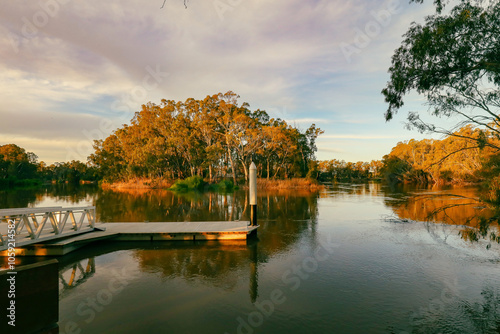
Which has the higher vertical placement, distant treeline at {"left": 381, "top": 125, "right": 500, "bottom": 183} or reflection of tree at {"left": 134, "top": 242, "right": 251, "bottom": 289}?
distant treeline at {"left": 381, "top": 125, "right": 500, "bottom": 183}

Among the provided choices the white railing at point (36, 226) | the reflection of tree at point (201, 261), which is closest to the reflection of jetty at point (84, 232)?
the white railing at point (36, 226)

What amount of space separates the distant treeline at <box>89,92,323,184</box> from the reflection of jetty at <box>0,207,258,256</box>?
32730mm

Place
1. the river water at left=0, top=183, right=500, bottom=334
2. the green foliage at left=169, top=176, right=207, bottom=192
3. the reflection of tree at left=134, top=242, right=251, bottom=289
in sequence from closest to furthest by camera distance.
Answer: the river water at left=0, top=183, right=500, bottom=334
the reflection of tree at left=134, top=242, right=251, bottom=289
the green foliage at left=169, top=176, right=207, bottom=192

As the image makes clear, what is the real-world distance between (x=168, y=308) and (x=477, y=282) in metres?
8.15

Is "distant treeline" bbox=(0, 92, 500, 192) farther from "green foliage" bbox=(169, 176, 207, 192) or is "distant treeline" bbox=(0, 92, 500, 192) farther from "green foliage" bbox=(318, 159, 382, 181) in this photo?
A: "green foliage" bbox=(318, 159, 382, 181)

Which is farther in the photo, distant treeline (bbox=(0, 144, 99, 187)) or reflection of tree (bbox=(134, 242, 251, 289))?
distant treeline (bbox=(0, 144, 99, 187))

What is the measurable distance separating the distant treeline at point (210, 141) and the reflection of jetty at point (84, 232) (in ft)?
107

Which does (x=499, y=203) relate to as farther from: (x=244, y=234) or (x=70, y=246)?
(x=70, y=246)

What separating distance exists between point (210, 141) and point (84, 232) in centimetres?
4180

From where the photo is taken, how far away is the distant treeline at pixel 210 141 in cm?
4716

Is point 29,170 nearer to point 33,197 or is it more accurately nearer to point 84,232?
point 33,197

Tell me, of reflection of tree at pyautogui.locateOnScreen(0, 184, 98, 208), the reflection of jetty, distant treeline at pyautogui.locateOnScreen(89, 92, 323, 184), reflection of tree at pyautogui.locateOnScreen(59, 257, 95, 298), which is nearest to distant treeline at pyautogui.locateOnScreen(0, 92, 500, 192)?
distant treeline at pyautogui.locateOnScreen(89, 92, 323, 184)

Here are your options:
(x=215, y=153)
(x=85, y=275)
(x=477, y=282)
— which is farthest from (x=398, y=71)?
(x=215, y=153)

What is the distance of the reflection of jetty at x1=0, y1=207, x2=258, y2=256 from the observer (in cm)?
958
